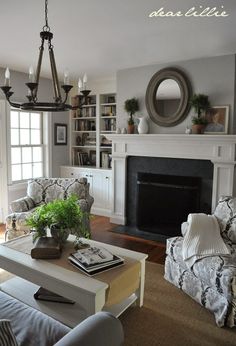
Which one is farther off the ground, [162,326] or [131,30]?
[131,30]

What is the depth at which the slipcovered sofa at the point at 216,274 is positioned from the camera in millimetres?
2205

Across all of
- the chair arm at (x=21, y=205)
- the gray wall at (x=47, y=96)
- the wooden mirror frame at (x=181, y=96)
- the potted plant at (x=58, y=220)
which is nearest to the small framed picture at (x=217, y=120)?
the wooden mirror frame at (x=181, y=96)

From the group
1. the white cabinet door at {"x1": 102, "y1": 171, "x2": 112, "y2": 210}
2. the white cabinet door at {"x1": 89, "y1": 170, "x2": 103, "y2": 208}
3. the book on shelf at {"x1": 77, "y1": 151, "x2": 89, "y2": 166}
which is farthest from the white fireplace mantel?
the book on shelf at {"x1": 77, "y1": 151, "x2": 89, "y2": 166}

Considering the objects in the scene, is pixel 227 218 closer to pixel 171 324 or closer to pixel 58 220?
pixel 171 324

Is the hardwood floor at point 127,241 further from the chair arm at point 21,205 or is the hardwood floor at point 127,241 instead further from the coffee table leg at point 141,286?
the coffee table leg at point 141,286

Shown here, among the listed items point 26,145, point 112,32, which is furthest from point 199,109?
point 26,145

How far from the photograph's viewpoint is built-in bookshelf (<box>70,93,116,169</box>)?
213 inches

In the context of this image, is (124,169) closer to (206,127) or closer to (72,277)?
(206,127)

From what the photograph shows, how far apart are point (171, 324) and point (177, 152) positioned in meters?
2.40

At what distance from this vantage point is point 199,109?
386 centimetres

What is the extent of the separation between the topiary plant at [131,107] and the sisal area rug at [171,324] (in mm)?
2626

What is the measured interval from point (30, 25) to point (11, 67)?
1.87 m

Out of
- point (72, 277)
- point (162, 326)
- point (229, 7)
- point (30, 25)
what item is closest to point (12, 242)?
point (72, 277)

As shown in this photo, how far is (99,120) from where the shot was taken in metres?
5.42
